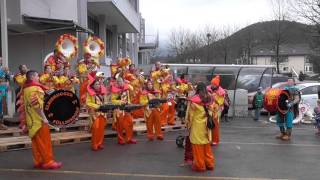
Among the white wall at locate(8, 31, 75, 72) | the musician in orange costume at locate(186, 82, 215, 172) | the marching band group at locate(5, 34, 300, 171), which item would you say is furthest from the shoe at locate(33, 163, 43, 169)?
the white wall at locate(8, 31, 75, 72)

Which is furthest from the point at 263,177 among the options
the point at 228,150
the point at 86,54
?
the point at 86,54

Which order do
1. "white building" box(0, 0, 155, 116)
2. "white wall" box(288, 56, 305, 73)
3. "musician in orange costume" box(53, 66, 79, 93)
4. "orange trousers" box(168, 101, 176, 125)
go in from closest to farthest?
1. "musician in orange costume" box(53, 66, 79, 93)
2. "orange trousers" box(168, 101, 176, 125)
3. "white building" box(0, 0, 155, 116)
4. "white wall" box(288, 56, 305, 73)

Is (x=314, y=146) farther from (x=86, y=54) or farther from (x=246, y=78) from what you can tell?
(x=246, y=78)

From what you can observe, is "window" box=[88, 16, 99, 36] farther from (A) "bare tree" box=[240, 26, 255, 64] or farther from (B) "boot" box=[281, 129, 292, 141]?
(A) "bare tree" box=[240, 26, 255, 64]

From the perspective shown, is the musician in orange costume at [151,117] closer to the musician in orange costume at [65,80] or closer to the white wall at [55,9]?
the musician in orange costume at [65,80]

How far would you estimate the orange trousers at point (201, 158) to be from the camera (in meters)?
9.38

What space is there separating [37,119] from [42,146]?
19.9 inches

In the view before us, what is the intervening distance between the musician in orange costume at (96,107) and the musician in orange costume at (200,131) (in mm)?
2918

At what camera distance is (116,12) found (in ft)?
92.9

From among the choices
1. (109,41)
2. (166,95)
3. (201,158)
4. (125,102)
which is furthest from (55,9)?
(109,41)

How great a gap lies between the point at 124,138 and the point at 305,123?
8.66m

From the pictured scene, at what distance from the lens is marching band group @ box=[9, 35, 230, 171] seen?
9.46 m

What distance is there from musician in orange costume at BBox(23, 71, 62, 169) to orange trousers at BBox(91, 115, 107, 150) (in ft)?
7.35

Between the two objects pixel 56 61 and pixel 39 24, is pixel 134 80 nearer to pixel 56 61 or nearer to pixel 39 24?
pixel 56 61
